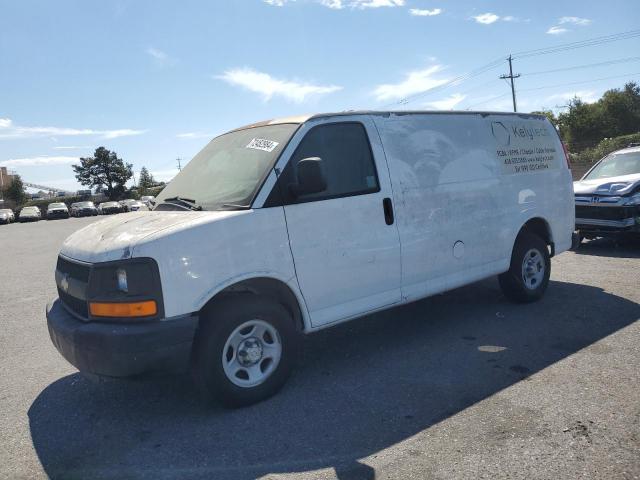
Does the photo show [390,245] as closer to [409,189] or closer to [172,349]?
[409,189]

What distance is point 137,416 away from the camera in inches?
150

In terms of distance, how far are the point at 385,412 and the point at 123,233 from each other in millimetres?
2166

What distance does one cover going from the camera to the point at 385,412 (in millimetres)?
3600

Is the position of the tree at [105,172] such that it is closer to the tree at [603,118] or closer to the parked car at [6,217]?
the parked car at [6,217]

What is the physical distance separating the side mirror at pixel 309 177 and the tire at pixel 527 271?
9.42 feet

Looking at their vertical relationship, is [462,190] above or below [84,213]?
below

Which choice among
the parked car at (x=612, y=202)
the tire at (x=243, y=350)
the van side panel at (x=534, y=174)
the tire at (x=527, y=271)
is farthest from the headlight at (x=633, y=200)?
the tire at (x=243, y=350)

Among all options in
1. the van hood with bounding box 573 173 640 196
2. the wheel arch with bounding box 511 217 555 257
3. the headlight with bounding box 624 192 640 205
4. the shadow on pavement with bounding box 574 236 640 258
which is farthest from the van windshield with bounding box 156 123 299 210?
the headlight with bounding box 624 192 640 205

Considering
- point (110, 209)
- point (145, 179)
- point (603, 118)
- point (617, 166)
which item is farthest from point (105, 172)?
point (617, 166)

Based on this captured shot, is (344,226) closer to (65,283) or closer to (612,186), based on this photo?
(65,283)

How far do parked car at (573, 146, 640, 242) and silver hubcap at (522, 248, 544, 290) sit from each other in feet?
9.20

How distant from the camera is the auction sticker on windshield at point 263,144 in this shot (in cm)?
410

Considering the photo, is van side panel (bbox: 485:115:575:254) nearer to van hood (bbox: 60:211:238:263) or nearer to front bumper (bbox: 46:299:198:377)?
van hood (bbox: 60:211:238:263)

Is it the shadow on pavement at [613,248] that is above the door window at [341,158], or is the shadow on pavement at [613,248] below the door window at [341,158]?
below
